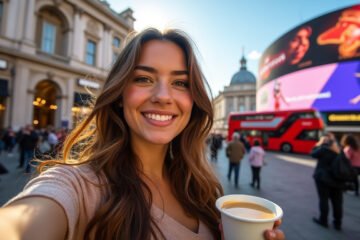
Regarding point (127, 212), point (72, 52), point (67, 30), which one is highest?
point (67, 30)

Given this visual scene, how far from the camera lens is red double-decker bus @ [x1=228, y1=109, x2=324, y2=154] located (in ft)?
48.9

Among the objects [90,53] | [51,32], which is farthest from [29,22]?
[90,53]

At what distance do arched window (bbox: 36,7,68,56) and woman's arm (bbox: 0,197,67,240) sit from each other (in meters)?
18.8

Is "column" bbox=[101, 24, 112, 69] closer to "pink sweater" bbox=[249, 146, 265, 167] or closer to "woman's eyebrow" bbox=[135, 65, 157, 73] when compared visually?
"pink sweater" bbox=[249, 146, 265, 167]

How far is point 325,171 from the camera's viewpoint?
154 inches

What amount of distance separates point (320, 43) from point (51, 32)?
24.8m

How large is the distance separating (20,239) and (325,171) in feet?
15.3

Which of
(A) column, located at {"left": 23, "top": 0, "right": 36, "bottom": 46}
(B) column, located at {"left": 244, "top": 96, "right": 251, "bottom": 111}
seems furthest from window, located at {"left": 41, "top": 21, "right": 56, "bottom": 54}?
(B) column, located at {"left": 244, "top": 96, "right": 251, "bottom": 111}

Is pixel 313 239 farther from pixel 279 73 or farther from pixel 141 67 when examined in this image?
pixel 279 73

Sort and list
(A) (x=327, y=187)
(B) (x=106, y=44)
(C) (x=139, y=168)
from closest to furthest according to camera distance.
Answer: (C) (x=139, y=168), (A) (x=327, y=187), (B) (x=106, y=44)

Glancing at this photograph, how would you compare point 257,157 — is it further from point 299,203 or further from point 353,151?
point 353,151

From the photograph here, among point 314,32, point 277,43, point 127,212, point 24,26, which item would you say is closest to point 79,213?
point 127,212

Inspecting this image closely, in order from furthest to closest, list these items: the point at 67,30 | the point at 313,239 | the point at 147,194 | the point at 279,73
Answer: the point at 279,73
the point at 67,30
the point at 313,239
the point at 147,194

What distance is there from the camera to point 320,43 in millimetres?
20594
